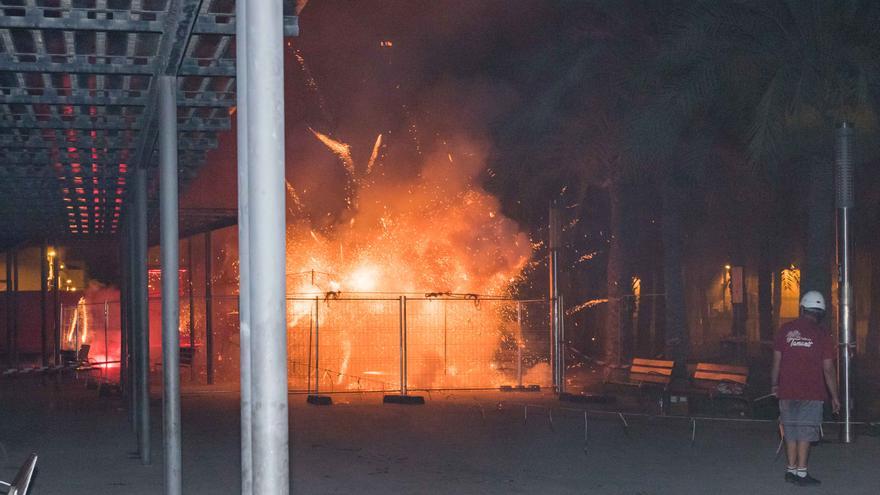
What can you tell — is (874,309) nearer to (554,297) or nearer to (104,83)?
(554,297)

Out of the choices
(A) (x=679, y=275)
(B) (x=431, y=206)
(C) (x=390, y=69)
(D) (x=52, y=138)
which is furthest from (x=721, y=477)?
(C) (x=390, y=69)

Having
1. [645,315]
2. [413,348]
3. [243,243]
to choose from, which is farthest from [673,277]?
[243,243]

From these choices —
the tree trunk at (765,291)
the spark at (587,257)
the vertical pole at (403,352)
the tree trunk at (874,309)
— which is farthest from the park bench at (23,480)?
the spark at (587,257)

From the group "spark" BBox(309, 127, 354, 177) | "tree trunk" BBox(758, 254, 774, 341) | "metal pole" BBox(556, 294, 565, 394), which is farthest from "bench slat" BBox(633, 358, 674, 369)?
"spark" BBox(309, 127, 354, 177)

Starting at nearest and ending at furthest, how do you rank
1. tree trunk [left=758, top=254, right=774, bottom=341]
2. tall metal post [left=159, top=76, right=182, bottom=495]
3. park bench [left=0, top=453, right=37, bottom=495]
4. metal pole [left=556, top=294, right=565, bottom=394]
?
1. park bench [left=0, top=453, right=37, bottom=495]
2. tall metal post [left=159, top=76, right=182, bottom=495]
3. metal pole [left=556, top=294, right=565, bottom=394]
4. tree trunk [left=758, top=254, right=774, bottom=341]

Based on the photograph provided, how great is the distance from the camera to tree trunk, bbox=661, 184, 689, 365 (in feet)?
77.9

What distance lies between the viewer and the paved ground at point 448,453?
11242 mm

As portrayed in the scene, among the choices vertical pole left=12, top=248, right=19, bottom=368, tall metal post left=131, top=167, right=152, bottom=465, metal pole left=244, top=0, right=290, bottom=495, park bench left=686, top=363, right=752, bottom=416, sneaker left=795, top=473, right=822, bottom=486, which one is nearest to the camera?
metal pole left=244, top=0, right=290, bottom=495

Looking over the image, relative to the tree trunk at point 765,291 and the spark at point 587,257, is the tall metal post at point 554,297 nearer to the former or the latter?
the tree trunk at point 765,291

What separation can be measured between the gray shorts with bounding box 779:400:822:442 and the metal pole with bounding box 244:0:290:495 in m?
7.57

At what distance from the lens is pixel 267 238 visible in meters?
4.41

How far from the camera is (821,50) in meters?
15.9

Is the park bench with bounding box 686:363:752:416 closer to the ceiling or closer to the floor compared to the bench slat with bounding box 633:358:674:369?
closer to the floor

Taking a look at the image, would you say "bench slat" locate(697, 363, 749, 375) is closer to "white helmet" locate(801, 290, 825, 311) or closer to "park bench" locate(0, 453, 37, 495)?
"white helmet" locate(801, 290, 825, 311)
